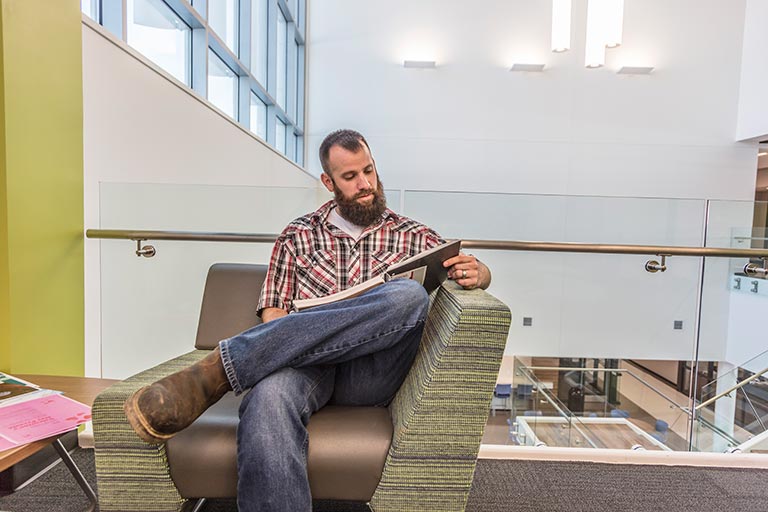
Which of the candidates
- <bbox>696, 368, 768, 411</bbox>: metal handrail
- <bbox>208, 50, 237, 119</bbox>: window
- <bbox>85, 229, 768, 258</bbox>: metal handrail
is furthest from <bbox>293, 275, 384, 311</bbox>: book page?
<bbox>208, 50, 237, 119</bbox>: window

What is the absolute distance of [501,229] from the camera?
2.51 m

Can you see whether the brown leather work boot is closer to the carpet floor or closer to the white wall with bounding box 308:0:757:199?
the carpet floor

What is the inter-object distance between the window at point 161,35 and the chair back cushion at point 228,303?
1580 millimetres

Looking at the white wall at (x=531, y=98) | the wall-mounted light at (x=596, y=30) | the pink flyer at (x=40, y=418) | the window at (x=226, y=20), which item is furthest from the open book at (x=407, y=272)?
the white wall at (x=531, y=98)

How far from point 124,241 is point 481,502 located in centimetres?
176

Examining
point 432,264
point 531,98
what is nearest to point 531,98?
point 531,98

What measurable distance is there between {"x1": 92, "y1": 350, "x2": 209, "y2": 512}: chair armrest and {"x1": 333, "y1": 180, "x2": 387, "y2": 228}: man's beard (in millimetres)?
819

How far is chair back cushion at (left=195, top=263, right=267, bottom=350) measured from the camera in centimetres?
158

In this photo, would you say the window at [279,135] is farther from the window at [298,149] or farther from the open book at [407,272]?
the open book at [407,272]

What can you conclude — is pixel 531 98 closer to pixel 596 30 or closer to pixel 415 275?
pixel 596 30

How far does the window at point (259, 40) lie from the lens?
4.70 meters

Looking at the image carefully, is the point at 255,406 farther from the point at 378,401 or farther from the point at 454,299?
the point at 454,299

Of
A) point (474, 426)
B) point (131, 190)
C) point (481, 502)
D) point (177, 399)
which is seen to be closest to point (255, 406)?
point (177, 399)

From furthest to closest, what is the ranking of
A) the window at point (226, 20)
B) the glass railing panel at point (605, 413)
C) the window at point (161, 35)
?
the window at point (226, 20) → the glass railing panel at point (605, 413) → the window at point (161, 35)
